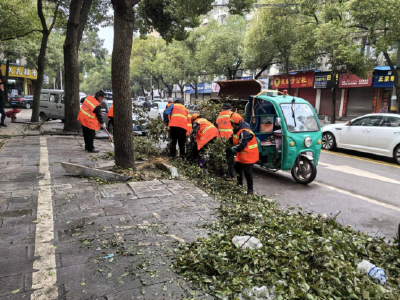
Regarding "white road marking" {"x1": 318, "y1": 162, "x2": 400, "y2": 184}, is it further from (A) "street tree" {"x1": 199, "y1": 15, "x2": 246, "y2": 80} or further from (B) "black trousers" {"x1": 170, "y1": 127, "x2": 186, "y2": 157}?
(A) "street tree" {"x1": 199, "y1": 15, "x2": 246, "y2": 80}

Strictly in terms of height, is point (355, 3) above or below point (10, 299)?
above

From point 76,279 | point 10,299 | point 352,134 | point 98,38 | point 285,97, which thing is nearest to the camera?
point 10,299

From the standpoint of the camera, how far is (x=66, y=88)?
1151 cm

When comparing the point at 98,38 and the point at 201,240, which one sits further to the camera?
the point at 98,38

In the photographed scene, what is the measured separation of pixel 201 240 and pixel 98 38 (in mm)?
61188

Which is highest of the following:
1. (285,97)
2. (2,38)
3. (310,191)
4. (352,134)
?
(2,38)

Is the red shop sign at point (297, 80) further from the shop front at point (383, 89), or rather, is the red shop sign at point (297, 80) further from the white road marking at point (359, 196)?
the white road marking at point (359, 196)

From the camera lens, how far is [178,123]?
7.60 meters

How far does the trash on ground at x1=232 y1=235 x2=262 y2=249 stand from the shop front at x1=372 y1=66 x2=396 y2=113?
20.2 m

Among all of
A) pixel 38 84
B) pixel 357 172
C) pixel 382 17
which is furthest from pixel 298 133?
pixel 38 84

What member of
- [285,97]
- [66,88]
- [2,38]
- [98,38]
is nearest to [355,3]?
[285,97]

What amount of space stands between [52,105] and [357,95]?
20.5 m

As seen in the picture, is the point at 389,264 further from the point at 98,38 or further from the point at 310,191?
the point at 98,38

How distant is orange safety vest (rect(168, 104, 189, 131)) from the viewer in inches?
299
